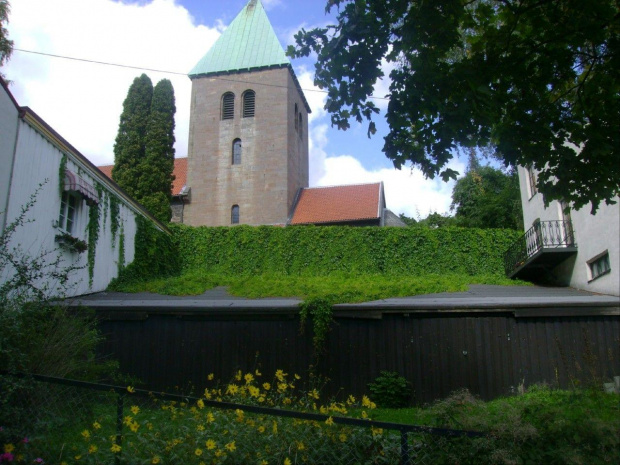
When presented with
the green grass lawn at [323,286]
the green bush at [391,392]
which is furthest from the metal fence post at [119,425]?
the green grass lawn at [323,286]

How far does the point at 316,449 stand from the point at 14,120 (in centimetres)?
1112

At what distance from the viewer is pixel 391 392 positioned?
1078 cm

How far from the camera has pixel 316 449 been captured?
433 centimetres

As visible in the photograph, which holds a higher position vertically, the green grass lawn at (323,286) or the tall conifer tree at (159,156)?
the tall conifer tree at (159,156)

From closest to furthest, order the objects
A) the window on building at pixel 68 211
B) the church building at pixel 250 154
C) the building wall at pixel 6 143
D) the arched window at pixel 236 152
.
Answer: the building wall at pixel 6 143 < the window on building at pixel 68 211 < the church building at pixel 250 154 < the arched window at pixel 236 152

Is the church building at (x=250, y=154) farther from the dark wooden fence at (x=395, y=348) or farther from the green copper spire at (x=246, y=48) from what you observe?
the dark wooden fence at (x=395, y=348)

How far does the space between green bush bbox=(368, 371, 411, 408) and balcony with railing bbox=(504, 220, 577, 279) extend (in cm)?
968

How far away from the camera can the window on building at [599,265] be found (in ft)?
51.7

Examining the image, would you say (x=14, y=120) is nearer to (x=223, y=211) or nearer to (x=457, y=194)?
(x=223, y=211)

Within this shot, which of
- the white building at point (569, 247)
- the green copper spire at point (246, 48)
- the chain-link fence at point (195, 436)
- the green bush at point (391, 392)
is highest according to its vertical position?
the green copper spire at point (246, 48)

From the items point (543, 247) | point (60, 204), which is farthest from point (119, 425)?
point (543, 247)

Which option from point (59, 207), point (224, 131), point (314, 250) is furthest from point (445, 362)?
point (224, 131)

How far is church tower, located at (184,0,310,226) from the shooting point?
3275cm

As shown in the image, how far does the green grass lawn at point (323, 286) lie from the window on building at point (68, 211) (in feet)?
9.83
